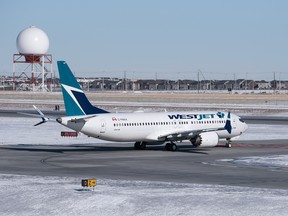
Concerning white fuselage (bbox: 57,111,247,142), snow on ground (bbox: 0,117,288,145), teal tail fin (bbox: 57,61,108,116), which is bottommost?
snow on ground (bbox: 0,117,288,145)

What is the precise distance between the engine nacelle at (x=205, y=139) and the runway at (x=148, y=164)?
0.66 m

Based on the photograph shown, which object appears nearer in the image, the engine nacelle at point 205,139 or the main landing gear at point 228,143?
the engine nacelle at point 205,139

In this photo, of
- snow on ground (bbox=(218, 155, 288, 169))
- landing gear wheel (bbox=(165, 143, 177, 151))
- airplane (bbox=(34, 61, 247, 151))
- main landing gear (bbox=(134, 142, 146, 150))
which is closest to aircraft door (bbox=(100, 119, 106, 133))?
airplane (bbox=(34, 61, 247, 151))

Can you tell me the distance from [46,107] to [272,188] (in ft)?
352

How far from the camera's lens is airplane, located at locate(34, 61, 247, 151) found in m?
60.8

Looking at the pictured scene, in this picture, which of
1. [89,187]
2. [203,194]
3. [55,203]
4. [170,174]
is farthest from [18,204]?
[170,174]

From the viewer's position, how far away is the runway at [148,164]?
45.1 meters

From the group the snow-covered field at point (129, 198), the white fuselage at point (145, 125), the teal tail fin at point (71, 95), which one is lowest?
the snow-covered field at point (129, 198)

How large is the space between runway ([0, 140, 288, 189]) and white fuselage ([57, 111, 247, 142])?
1425 mm

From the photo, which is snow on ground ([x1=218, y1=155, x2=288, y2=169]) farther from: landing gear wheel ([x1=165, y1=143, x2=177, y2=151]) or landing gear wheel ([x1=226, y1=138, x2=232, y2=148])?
landing gear wheel ([x1=226, y1=138, x2=232, y2=148])

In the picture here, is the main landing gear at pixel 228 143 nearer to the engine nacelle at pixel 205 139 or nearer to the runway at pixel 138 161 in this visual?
the runway at pixel 138 161

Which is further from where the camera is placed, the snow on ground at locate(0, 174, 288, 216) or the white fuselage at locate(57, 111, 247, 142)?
the white fuselage at locate(57, 111, 247, 142)

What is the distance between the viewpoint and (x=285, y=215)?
31328 millimetres

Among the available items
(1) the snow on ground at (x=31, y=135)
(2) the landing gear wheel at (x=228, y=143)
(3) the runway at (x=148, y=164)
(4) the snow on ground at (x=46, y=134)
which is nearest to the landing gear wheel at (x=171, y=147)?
(3) the runway at (x=148, y=164)
